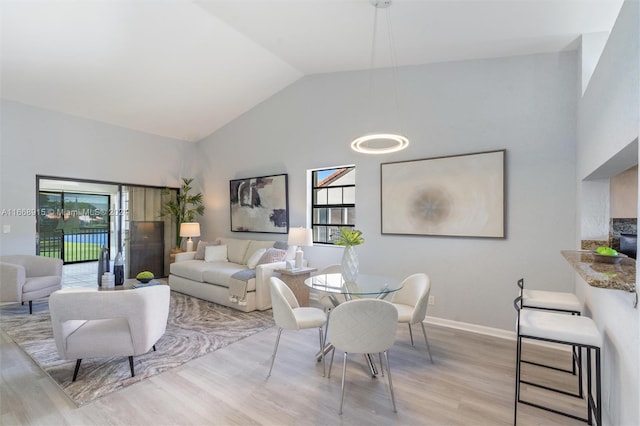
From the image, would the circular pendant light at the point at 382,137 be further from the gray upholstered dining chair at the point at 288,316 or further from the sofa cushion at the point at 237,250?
the sofa cushion at the point at 237,250

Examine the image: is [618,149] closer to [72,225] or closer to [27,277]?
[27,277]

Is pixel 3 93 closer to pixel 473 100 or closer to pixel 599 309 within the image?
pixel 473 100

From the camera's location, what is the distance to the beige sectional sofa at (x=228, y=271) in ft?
14.1

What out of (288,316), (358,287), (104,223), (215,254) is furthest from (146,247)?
(358,287)

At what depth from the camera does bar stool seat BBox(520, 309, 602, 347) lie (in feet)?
5.63

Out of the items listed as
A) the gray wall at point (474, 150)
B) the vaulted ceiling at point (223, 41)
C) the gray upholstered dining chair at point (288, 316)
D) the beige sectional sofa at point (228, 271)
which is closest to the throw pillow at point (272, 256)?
the beige sectional sofa at point (228, 271)

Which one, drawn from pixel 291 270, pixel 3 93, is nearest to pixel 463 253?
pixel 291 270

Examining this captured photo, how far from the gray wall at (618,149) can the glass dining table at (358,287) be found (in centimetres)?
137

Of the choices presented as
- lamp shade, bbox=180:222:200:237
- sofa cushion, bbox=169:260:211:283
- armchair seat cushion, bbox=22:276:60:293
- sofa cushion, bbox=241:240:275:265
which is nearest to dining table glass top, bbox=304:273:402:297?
sofa cushion, bbox=241:240:275:265

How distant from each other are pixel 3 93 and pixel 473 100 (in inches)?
254

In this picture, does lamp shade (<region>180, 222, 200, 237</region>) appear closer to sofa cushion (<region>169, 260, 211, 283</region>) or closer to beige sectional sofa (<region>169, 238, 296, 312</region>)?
beige sectional sofa (<region>169, 238, 296, 312</region>)

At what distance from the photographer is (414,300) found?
3018 mm

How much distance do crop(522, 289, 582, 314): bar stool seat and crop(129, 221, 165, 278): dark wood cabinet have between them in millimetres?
6594

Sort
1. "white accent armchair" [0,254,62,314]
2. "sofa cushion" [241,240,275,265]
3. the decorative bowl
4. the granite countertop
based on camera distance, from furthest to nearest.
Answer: "sofa cushion" [241,240,275,265], "white accent armchair" [0,254,62,314], the decorative bowl, the granite countertop
